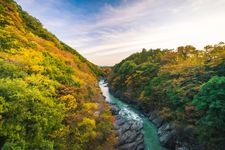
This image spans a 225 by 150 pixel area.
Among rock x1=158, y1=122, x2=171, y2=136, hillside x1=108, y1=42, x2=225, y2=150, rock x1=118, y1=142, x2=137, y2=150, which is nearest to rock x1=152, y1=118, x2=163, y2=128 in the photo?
hillside x1=108, y1=42, x2=225, y2=150

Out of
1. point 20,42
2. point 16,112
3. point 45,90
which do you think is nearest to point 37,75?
point 45,90

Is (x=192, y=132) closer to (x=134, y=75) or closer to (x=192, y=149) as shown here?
(x=192, y=149)

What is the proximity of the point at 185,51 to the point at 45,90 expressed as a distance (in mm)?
38985

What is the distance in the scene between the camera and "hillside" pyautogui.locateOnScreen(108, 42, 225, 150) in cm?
2666

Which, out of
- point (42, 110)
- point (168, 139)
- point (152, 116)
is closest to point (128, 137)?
point (168, 139)

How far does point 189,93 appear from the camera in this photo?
34.7 meters

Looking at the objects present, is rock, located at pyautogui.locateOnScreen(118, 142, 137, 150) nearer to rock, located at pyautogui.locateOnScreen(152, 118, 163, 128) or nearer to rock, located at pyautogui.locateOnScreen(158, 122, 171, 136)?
rock, located at pyautogui.locateOnScreen(158, 122, 171, 136)

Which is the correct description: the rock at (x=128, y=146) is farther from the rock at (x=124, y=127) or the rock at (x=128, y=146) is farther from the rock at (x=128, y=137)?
the rock at (x=124, y=127)

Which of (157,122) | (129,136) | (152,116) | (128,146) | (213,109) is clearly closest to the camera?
(213,109)

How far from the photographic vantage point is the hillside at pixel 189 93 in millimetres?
26656

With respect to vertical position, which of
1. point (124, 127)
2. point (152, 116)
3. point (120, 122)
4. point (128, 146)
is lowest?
point (128, 146)

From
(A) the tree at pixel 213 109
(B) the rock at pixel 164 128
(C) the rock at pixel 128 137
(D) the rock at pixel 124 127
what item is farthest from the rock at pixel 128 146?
(A) the tree at pixel 213 109

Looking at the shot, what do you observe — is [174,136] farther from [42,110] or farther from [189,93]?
[42,110]

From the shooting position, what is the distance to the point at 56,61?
36.7m
